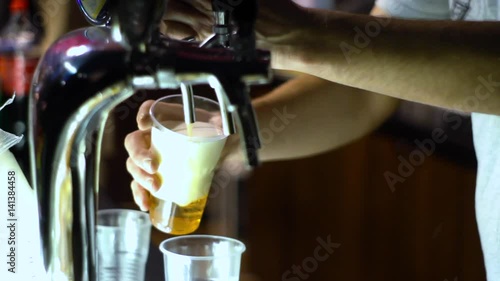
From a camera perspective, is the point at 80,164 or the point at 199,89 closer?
the point at 80,164

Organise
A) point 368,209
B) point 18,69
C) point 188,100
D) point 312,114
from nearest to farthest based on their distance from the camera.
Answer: point 188,100 < point 18,69 < point 312,114 < point 368,209

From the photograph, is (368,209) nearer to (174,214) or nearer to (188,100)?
(174,214)

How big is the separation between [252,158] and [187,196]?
0.27 metres

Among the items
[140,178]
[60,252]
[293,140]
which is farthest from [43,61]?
[293,140]

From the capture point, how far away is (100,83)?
18.3 inches

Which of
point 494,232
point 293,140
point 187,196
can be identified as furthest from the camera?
point 293,140

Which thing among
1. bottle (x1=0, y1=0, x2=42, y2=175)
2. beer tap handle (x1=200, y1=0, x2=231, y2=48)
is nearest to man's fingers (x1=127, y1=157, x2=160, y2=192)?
bottle (x1=0, y1=0, x2=42, y2=175)

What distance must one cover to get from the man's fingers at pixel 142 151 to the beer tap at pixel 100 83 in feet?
0.66

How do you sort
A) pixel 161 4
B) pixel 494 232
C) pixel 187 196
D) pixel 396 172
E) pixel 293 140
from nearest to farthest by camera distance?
pixel 161 4, pixel 187 196, pixel 494 232, pixel 293 140, pixel 396 172

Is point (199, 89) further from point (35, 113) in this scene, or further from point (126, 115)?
point (35, 113)

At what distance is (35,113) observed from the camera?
48 centimetres

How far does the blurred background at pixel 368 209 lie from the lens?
2072mm

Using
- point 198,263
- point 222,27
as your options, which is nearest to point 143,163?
point 198,263

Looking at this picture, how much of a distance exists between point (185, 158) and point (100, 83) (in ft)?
0.85
